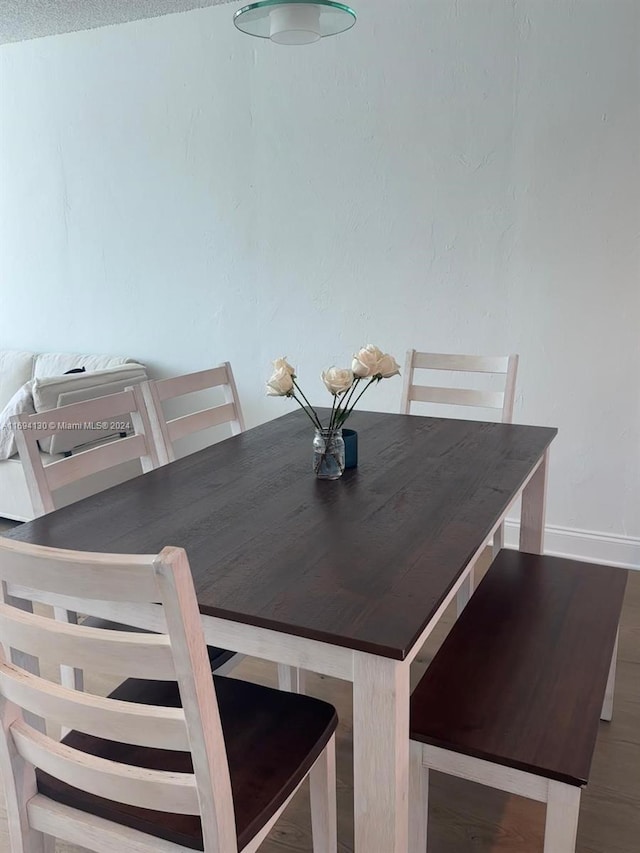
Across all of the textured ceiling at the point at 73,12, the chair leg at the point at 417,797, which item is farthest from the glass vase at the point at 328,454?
the textured ceiling at the point at 73,12

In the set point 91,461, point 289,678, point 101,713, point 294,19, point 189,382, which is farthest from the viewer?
point 189,382

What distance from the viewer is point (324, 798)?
4.31ft

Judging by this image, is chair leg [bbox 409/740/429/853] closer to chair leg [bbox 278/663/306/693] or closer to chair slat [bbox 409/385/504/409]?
chair leg [bbox 278/663/306/693]

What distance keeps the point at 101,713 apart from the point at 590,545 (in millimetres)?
2540

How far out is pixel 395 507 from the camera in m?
1.52

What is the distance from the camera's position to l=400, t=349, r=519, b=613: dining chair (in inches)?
91.0

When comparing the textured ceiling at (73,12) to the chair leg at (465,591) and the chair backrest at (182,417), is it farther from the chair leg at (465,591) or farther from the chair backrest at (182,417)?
the chair leg at (465,591)

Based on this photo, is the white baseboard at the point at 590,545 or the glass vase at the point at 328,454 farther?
the white baseboard at the point at 590,545

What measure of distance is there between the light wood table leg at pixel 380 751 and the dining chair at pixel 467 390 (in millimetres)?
1177

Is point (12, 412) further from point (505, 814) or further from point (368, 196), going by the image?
point (505, 814)

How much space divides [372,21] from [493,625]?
2.61 m

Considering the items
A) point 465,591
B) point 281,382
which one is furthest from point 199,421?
point 465,591

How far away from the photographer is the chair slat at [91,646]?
87cm

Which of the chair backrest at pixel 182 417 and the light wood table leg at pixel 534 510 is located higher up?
the chair backrest at pixel 182 417
